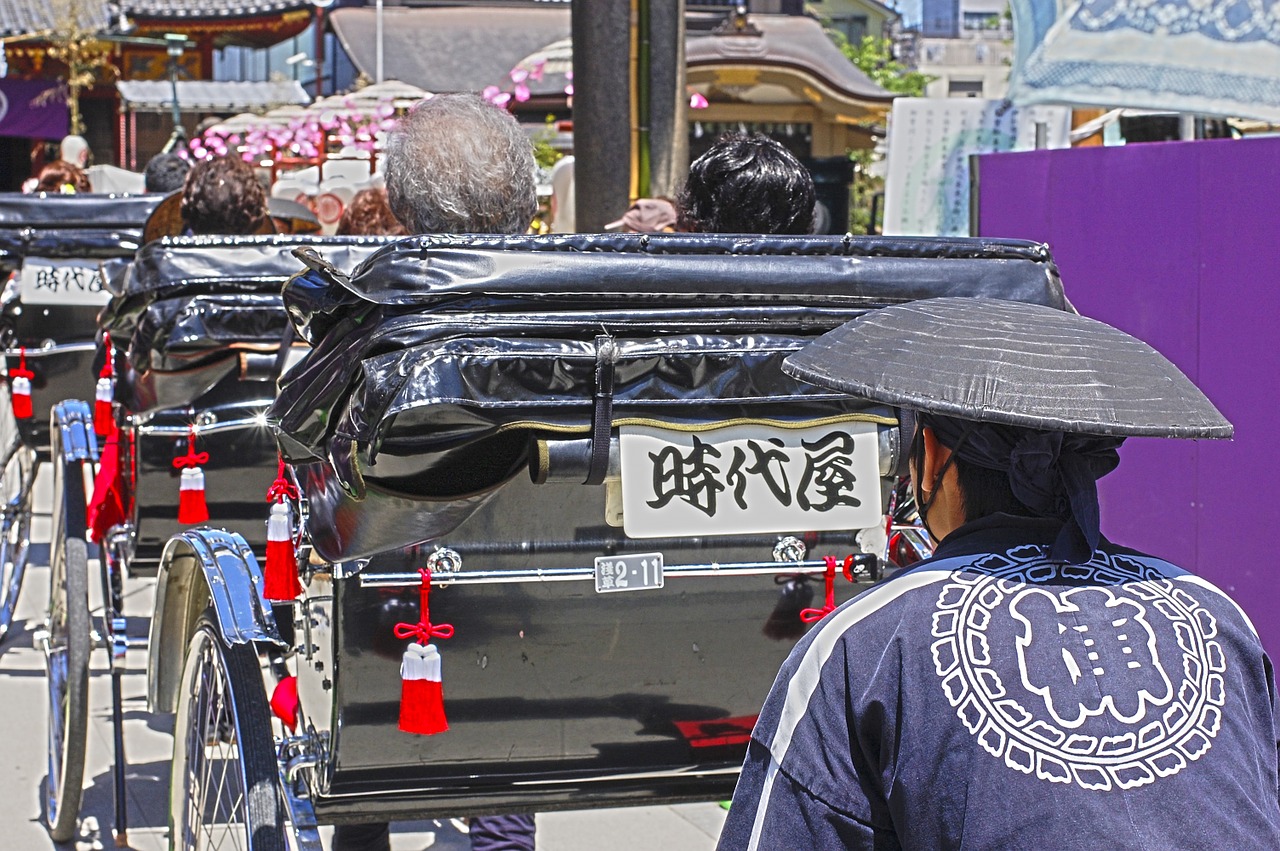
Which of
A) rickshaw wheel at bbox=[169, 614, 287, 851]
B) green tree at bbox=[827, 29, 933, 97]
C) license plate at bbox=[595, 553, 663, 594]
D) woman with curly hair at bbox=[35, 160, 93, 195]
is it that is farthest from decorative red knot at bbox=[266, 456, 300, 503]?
green tree at bbox=[827, 29, 933, 97]

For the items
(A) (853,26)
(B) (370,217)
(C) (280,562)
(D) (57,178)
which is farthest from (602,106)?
(A) (853,26)

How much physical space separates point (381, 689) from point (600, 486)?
1.57ft

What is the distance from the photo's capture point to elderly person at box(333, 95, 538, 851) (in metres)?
2.61

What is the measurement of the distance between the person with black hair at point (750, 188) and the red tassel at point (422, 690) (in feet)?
4.01

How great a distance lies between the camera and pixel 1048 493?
1.34 m

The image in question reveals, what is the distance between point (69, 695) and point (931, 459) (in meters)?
2.92

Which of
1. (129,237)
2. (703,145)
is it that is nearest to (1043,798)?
(129,237)

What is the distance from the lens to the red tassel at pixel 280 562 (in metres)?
2.48

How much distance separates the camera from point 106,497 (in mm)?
3959

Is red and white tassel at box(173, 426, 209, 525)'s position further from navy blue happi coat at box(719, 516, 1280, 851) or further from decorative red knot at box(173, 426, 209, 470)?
navy blue happi coat at box(719, 516, 1280, 851)

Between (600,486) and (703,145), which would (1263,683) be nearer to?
(600,486)

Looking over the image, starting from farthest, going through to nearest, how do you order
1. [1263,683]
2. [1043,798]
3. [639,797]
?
[639,797] → [1263,683] → [1043,798]

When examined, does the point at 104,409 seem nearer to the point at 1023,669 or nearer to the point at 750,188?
the point at 750,188

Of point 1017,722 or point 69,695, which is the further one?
point 69,695
